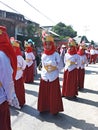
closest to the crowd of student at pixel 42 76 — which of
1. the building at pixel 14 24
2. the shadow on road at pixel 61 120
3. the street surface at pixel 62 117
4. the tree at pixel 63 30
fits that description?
the shadow on road at pixel 61 120

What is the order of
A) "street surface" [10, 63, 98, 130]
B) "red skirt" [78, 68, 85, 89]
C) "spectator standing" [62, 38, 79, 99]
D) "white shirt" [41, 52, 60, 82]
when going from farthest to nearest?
"red skirt" [78, 68, 85, 89] → "spectator standing" [62, 38, 79, 99] → "white shirt" [41, 52, 60, 82] → "street surface" [10, 63, 98, 130]

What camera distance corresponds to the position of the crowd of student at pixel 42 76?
429 centimetres

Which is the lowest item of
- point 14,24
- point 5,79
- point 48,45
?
point 5,79

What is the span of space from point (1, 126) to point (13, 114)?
428cm

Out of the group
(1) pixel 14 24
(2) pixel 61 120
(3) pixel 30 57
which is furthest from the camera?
(1) pixel 14 24

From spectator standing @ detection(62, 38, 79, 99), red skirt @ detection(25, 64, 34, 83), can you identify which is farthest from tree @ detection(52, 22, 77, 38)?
spectator standing @ detection(62, 38, 79, 99)

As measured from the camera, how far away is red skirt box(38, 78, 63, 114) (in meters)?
8.34

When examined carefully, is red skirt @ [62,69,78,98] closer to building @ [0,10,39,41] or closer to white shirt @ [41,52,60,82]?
white shirt @ [41,52,60,82]

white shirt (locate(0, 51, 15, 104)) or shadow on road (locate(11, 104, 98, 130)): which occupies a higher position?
white shirt (locate(0, 51, 15, 104))

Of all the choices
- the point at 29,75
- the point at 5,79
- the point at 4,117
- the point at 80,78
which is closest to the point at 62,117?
the point at 4,117

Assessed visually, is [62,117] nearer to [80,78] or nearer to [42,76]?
[42,76]

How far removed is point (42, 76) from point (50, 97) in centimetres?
57

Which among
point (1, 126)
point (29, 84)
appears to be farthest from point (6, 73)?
point (29, 84)

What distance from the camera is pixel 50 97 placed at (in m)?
8.38
